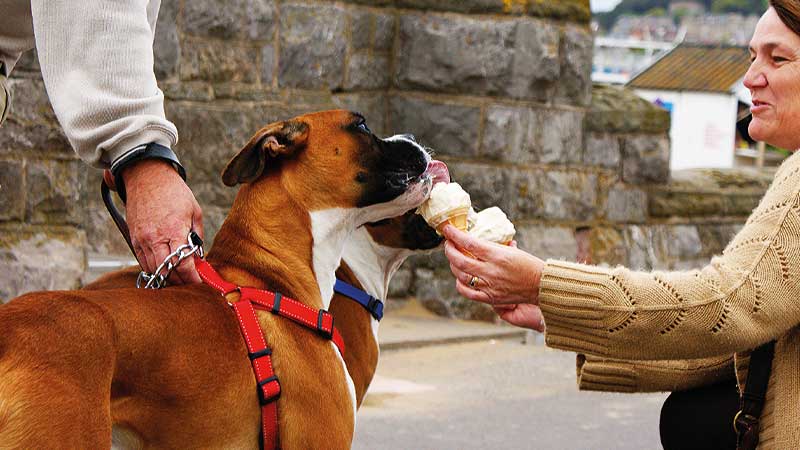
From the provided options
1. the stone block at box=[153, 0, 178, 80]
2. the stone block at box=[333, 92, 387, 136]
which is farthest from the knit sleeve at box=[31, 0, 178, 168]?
the stone block at box=[333, 92, 387, 136]

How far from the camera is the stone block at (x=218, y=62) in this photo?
785cm

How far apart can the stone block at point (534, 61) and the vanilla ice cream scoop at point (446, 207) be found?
201 inches

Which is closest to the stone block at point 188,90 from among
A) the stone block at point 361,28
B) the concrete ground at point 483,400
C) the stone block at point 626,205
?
the stone block at point 361,28

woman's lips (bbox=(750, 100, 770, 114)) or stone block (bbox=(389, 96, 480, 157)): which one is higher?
woman's lips (bbox=(750, 100, 770, 114))

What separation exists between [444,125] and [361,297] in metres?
4.34

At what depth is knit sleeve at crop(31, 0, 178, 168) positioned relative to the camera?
118 inches

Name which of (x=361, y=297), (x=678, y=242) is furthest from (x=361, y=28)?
(x=361, y=297)

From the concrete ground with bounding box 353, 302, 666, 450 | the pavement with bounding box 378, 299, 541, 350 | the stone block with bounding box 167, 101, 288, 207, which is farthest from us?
→ the pavement with bounding box 378, 299, 541, 350

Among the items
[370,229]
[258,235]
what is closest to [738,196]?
[370,229]

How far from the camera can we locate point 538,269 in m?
3.27

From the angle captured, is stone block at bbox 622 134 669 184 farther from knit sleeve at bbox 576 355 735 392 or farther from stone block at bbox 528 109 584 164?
knit sleeve at bbox 576 355 735 392

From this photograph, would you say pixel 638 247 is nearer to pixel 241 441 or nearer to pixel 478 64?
pixel 478 64

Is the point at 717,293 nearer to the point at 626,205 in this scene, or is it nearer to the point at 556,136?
the point at 556,136

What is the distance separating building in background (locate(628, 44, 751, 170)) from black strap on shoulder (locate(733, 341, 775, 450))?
3686cm
